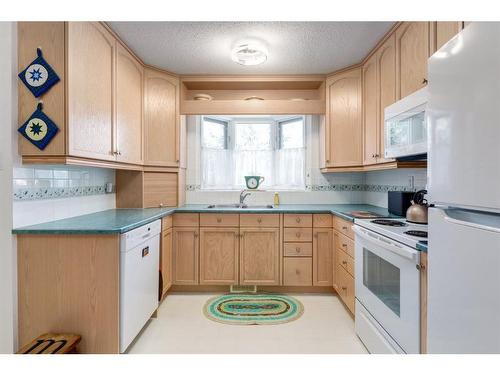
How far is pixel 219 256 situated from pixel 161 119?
1.57m

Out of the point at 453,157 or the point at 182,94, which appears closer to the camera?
the point at 453,157

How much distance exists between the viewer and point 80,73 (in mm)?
1662

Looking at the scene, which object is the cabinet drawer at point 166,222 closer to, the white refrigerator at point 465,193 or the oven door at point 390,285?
the oven door at point 390,285

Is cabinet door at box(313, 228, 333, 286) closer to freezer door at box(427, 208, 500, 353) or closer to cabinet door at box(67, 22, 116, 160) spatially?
freezer door at box(427, 208, 500, 353)

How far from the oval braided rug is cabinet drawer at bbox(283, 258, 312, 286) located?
0.54 feet

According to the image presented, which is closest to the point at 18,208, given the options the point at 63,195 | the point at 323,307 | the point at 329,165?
the point at 63,195

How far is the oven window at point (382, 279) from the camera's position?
1.39 metres

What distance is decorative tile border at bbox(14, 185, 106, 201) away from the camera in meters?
1.56

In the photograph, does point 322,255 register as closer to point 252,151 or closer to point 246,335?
point 246,335

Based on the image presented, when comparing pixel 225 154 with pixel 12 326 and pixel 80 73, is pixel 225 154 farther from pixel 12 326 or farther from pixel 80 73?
pixel 12 326

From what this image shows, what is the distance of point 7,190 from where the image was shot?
4.85 ft

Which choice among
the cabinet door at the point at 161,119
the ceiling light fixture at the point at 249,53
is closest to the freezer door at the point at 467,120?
the ceiling light fixture at the point at 249,53

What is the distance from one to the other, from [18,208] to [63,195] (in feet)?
1.29

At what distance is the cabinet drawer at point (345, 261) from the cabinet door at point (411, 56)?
4.35 ft
